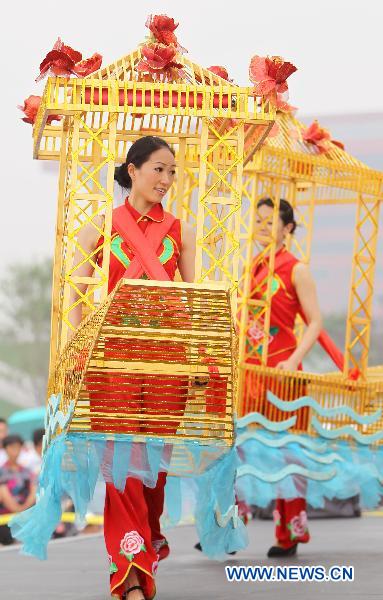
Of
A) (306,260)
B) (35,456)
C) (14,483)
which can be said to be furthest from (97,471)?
(35,456)

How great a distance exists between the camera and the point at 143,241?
7.23 meters

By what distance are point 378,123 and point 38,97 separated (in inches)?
737

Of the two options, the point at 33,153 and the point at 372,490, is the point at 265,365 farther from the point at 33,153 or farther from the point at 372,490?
the point at 33,153

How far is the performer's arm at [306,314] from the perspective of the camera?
994 centimetres

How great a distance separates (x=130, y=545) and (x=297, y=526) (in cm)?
299

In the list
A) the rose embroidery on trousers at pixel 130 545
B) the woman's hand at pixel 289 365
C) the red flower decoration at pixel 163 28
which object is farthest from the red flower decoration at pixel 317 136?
the rose embroidery on trousers at pixel 130 545

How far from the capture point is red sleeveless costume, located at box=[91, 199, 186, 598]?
680cm

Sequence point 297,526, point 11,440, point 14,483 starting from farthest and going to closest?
point 11,440, point 14,483, point 297,526

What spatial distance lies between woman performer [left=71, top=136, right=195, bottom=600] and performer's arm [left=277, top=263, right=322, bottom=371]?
7.76ft

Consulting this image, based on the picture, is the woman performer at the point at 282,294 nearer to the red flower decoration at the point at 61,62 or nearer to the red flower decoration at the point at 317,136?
the red flower decoration at the point at 317,136

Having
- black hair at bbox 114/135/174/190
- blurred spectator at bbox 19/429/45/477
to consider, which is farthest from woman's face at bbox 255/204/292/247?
blurred spectator at bbox 19/429/45/477

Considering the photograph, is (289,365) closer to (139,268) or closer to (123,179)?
(123,179)

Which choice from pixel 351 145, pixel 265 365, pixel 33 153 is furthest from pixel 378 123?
pixel 33 153

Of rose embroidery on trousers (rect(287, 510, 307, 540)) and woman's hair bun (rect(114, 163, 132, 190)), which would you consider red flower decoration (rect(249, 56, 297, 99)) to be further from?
rose embroidery on trousers (rect(287, 510, 307, 540))
